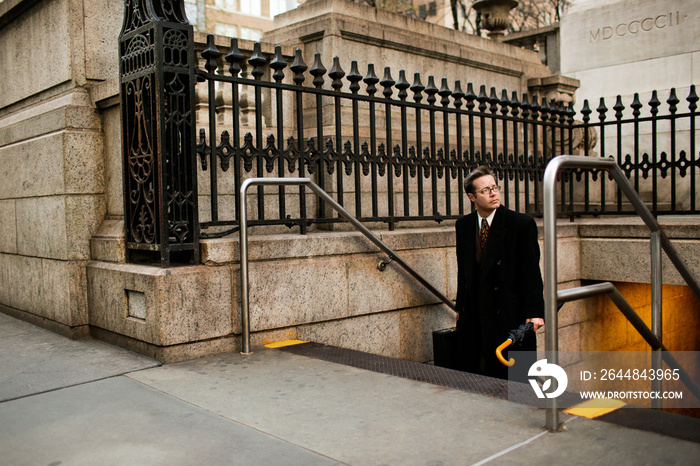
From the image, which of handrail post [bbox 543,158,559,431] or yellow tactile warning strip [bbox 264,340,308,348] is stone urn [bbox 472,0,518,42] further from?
handrail post [bbox 543,158,559,431]

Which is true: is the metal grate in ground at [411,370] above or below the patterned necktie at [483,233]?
below

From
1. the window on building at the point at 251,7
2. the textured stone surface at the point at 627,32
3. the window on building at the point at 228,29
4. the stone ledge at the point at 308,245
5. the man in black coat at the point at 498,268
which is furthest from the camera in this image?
the window on building at the point at 251,7

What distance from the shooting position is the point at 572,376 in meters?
7.72

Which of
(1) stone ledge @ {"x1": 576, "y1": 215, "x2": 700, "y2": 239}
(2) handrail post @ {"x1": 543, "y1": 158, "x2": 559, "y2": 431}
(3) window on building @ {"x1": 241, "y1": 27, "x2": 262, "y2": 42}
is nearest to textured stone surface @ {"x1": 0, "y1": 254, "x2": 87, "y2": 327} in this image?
(2) handrail post @ {"x1": 543, "y1": 158, "x2": 559, "y2": 431}

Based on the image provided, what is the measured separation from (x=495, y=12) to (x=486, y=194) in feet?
24.3

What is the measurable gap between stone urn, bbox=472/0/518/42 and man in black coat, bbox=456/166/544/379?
7188 mm

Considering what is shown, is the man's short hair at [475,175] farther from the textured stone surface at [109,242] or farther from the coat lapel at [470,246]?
the textured stone surface at [109,242]

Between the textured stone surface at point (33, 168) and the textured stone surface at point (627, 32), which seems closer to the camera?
the textured stone surface at point (33, 168)

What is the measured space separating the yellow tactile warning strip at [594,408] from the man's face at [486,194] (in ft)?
5.83

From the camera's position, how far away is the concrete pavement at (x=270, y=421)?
2.72 m

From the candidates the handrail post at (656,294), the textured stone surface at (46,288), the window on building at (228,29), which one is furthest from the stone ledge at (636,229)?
the window on building at (228,29)

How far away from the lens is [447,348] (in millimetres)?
Result: 5184

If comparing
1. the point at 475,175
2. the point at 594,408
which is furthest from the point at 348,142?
the point at 594,408

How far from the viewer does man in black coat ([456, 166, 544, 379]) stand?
15.4 ft
